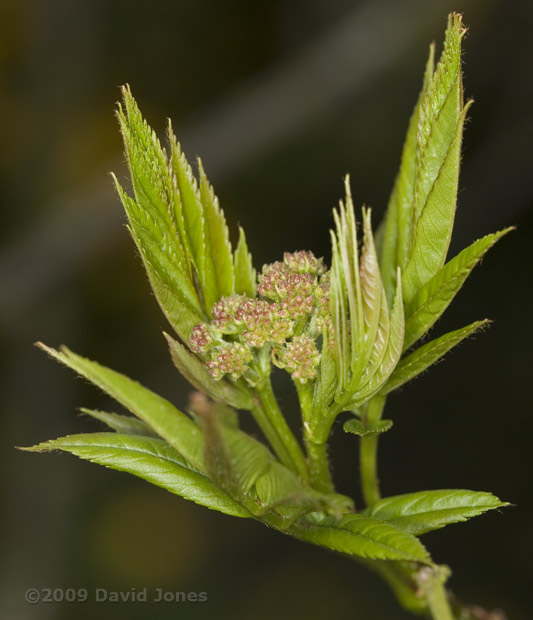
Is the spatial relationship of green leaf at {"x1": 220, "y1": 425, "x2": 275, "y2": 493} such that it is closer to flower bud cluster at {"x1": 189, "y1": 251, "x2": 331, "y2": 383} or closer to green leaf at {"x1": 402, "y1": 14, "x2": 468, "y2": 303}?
flower bud cluster at {"x1": 189, "y1": 251, "x2": 331, "y2": 383}

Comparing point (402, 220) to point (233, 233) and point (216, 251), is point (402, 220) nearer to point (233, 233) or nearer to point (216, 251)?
point (216, 251)

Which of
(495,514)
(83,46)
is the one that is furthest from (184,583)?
(83,46)

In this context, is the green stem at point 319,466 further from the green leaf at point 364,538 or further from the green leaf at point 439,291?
the green leaf at point 439,291

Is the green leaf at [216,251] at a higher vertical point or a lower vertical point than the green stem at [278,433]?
higher

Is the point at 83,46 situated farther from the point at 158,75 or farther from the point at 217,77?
the point at 217,77

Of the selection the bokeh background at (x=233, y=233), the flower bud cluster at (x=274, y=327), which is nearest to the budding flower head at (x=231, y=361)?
the flower bud cluster at (x=274, y=327)

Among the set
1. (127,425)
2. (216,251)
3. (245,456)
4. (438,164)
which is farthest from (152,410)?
(438,164)

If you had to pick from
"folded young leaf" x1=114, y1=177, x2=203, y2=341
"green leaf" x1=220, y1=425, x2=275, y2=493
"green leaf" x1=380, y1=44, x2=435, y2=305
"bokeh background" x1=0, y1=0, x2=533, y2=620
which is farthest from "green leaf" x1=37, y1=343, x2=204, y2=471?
"bokeh background" x1=0, y1=0, x2=533, y2=620
